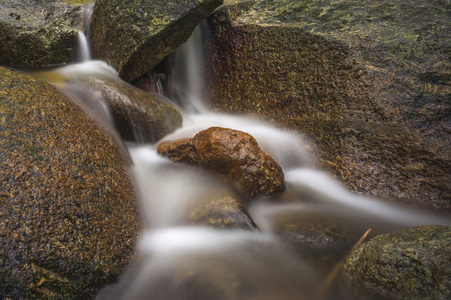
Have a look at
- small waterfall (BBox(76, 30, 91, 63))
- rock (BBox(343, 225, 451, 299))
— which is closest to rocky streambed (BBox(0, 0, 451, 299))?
rock (BBox(343, 225, 451, 299))

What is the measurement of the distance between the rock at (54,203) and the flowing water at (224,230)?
0.86 feet

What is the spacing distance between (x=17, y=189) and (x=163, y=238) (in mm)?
1208

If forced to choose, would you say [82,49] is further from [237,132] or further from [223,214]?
Result: [223,214]

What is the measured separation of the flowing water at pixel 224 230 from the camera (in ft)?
6.29

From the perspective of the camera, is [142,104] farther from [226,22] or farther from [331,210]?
[331,210]

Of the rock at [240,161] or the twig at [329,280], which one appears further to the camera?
the rock at [240,161]

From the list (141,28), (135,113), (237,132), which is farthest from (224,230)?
(141,28)

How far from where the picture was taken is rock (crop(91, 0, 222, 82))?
374cm

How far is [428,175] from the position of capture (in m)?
2.89

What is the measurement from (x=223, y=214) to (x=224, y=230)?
154 millimetres

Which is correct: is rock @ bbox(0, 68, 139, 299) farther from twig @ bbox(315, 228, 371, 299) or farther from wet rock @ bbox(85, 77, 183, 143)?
twig @ bbox(315, 228, 371, 299)

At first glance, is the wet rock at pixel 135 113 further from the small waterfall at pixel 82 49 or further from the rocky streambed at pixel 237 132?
the small waterfall at pixel 82 49

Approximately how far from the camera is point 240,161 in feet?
9.38

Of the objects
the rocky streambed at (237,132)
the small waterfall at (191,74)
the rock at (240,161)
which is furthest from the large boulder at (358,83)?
the rock at (240,161)
